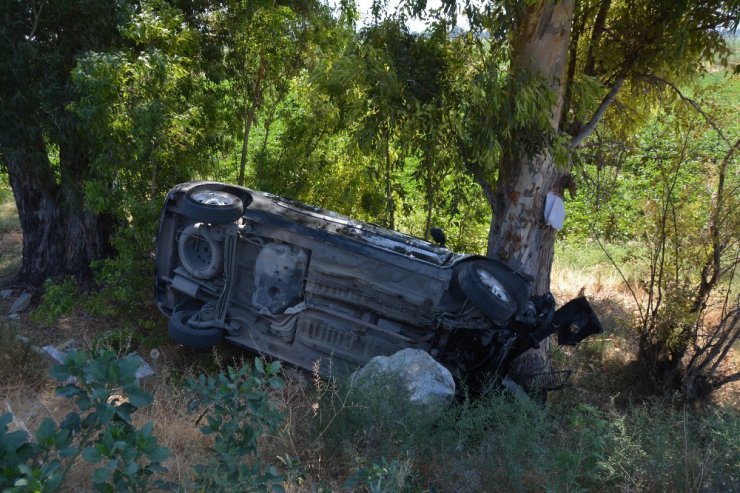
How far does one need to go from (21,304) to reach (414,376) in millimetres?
6069

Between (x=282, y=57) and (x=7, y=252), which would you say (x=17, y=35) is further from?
(x=7, y=252)

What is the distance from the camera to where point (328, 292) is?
6.27 meters

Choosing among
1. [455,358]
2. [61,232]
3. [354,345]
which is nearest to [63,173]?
[61,232]

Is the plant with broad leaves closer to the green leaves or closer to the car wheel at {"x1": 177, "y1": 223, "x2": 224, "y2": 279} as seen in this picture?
the green leaves

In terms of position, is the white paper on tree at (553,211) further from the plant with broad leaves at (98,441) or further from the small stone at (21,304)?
the small stone at (21,304)

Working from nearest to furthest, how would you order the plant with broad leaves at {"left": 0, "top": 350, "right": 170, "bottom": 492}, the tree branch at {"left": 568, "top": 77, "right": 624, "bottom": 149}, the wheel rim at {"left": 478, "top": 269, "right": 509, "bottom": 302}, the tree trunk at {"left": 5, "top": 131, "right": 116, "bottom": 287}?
the plant with broad leaves at {"left": 0, "top": 350, "right": 170, "bottom": 492}
the wheel rim at {"left": 478, "top": 269, "right": 509, "bottom": 302}
the tree branch at {"left": 568, "top": 77, "right": 624, "bottom": 149}
the tree trunk at {"left": 5, "top": 131, "right": 116, "bottom": 287}

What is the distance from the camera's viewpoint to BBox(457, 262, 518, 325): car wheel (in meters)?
5.65

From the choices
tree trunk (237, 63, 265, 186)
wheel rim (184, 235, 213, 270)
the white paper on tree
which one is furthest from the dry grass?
tree trunk (237, 63, 265, 186)

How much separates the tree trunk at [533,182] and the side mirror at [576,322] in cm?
137

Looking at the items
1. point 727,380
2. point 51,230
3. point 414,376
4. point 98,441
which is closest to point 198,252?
point 414,376

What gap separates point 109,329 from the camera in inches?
310

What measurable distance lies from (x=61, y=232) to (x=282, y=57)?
3.75 meters

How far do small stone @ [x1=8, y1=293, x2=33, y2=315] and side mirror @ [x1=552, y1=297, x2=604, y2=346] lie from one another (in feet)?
21.9

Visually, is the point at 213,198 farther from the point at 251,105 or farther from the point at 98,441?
the point at 98,441
